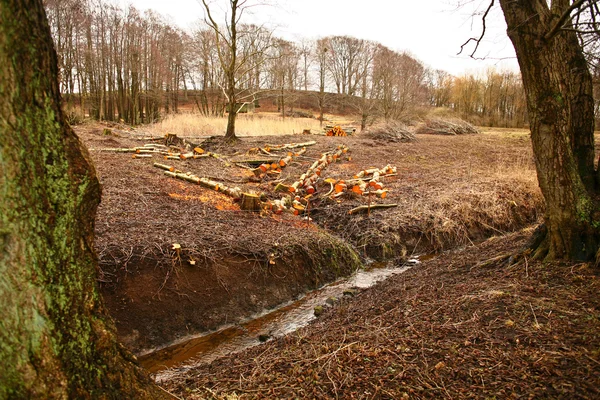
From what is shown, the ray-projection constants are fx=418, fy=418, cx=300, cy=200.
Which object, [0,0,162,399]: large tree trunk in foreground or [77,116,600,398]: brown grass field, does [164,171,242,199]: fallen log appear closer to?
[77,116,600,398]: brown grass field

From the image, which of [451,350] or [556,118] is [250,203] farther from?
[451,350]

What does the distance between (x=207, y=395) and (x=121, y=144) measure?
1120 centimetres

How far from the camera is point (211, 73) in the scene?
29.3 m

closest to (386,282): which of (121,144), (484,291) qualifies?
(484,291)

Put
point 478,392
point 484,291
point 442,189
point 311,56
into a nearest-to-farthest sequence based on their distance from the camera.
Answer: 1. point 478,392
2. point 484,291
3. point 442,189
4. point 311,56

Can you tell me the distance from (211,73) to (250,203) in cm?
2367

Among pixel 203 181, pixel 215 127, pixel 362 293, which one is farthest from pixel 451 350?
pixel 215 127

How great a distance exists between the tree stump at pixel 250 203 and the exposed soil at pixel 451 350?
12.6ft

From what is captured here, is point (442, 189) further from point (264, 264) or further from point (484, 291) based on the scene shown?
point (484, 291)

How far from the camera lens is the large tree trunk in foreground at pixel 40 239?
5.91 feet

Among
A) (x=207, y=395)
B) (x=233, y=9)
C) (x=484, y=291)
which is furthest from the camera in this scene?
(x=233, y=9)

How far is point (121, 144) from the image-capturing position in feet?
41.7

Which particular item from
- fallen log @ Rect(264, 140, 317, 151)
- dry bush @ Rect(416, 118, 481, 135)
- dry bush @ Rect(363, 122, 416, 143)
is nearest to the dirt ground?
fallen log @ Rect(264, 140, 317, 151)

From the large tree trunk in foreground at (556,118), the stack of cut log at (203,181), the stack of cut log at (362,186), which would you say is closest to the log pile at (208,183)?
the stack of cut log at (203,181)
